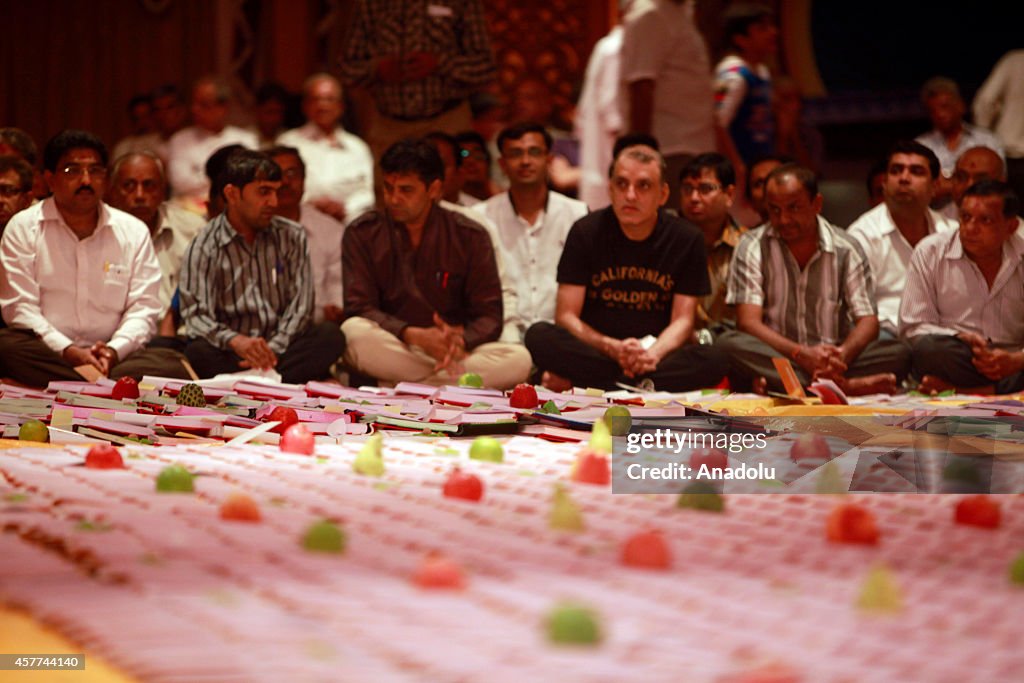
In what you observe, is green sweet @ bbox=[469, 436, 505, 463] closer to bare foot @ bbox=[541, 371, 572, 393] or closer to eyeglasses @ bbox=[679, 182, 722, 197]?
bare foot @ bbox=[541, 371, 572, 393]

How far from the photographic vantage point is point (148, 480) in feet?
7.93

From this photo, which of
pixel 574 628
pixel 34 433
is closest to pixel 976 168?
pixel 34 433

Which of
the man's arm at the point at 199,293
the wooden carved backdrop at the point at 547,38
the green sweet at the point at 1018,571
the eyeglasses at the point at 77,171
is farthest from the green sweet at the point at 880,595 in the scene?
the wooden carved backdrop at the point at 547,38

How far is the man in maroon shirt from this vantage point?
4.68 m

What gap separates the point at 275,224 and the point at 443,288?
70cm

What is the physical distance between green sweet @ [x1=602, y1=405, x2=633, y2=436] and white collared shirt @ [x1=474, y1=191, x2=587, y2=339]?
1.83m

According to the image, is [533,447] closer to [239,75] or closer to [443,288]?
[443,288]

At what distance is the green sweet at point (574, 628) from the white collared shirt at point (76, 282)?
328 centimetres

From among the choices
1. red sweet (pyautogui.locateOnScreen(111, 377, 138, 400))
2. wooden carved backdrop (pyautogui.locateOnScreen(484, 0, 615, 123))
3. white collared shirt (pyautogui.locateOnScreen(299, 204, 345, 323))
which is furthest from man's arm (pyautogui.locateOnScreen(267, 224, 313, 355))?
wooden carved backdrop (pyautogui.locateOnScreen(484, 0, 615, 123))

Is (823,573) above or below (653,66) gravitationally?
below

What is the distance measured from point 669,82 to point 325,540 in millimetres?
3848

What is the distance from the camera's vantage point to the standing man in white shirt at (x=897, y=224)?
5168 millimetres

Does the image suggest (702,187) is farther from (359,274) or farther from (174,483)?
(174,483)

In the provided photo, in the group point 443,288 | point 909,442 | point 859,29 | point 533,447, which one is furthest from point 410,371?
point 859,29
